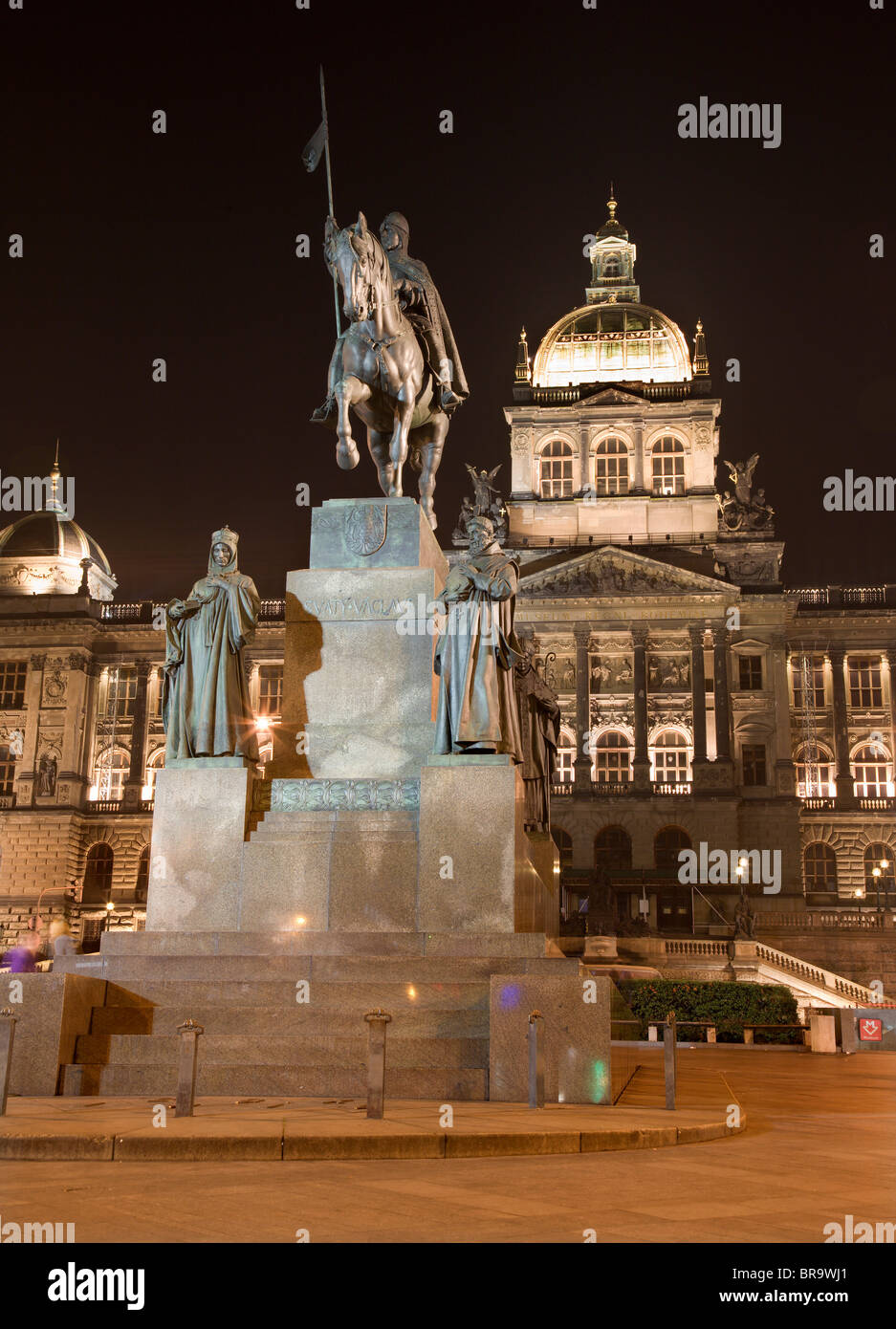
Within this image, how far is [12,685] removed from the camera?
78375mm

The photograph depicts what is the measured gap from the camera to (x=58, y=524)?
87.2 m

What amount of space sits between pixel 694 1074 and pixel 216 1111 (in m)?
8.84

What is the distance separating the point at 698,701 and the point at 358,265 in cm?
5730

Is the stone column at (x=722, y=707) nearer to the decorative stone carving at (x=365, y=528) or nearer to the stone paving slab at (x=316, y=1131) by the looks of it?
the decorative stone carving at (x=365, y=528)

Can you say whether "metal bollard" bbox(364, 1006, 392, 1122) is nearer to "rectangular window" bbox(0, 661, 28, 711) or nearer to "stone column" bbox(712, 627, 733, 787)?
"stone column" bbox(712, 627, 733, 787)

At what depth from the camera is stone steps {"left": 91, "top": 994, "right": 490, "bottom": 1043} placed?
11031 millimetres

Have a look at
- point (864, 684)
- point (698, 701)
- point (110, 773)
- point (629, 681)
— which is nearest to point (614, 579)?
point (629, 681)

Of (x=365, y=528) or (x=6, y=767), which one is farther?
(x=6, y=767)

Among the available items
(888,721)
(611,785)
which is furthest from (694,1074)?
(888,721)

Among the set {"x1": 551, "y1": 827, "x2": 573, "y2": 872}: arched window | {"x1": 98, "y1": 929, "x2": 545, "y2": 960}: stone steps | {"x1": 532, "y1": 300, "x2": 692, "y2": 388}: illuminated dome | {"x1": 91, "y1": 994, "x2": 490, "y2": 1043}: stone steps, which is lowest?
{"x1": 91, "y1": 994, "x2": 490, "y2": 1043}: stone steps

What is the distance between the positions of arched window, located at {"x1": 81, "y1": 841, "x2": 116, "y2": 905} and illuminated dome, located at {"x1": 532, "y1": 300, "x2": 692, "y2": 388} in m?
37.5

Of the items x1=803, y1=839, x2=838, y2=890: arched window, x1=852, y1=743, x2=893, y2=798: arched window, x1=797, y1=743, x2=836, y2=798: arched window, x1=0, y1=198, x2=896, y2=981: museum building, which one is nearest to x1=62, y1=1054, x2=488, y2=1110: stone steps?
x1=0, y1=198, x2=896, y2=981: museum building

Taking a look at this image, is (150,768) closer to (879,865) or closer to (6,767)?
(6,767)

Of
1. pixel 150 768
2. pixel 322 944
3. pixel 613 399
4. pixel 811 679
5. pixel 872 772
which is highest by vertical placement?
pixel 613 399
